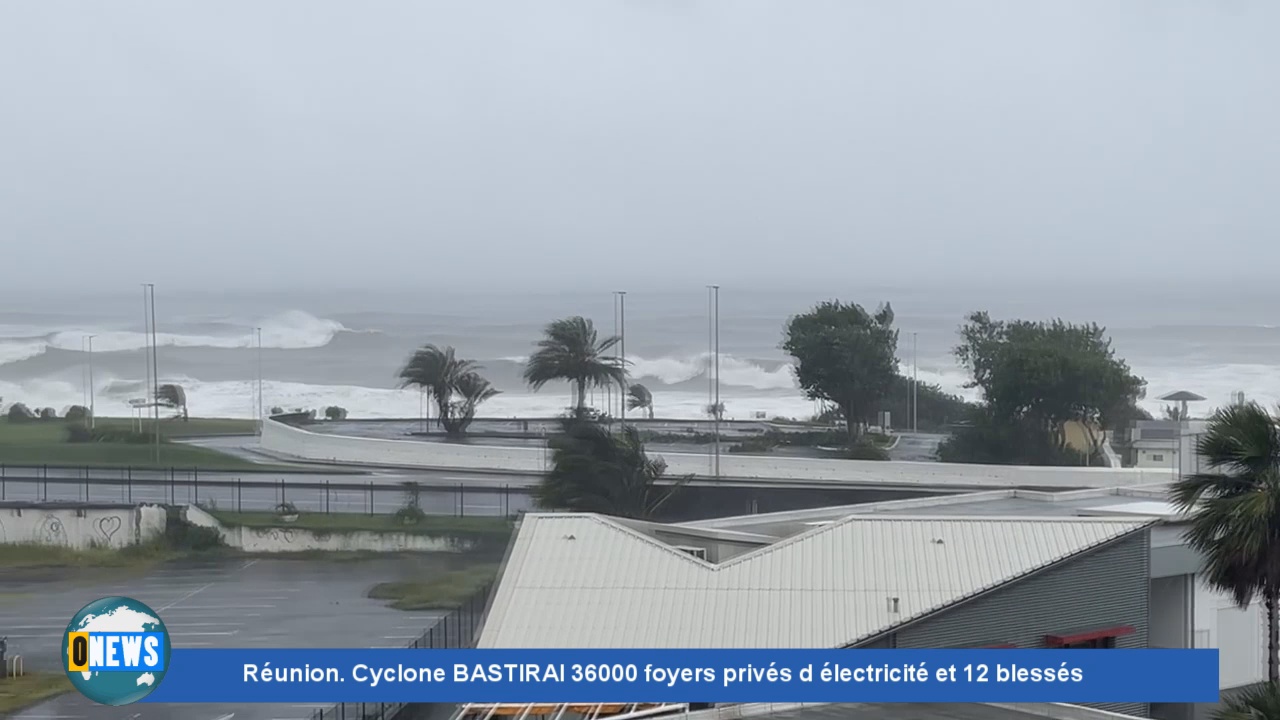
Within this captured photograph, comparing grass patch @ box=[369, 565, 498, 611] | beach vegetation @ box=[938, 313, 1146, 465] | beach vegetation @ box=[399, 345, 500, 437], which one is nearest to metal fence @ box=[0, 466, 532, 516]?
grass patch @ box=[369, 565, 498, 611]

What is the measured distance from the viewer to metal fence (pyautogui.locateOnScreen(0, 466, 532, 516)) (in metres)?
39.3

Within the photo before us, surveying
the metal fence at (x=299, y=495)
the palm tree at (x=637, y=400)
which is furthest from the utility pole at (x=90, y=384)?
the palm tree at (x=637, y=400)

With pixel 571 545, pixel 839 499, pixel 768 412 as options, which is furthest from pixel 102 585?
pixel 768 412

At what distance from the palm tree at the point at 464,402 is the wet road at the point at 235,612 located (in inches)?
785

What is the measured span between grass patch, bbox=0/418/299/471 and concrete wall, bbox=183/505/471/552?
1066cm

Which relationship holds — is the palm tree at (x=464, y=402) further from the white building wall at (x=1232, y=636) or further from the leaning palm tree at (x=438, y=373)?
the white building wall at (x=1232, y=636)

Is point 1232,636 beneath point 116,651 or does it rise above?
beneath

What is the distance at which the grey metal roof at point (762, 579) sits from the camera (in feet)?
48.4

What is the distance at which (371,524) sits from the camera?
3662cm

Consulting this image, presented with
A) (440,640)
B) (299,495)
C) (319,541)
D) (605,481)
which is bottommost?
(440,640)

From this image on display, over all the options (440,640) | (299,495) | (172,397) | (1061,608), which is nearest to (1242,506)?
(1061,608)

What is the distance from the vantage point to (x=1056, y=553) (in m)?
15.8

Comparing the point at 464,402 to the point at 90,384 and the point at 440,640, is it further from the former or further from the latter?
the point at 90,384

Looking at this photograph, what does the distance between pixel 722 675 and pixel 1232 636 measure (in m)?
8.93
